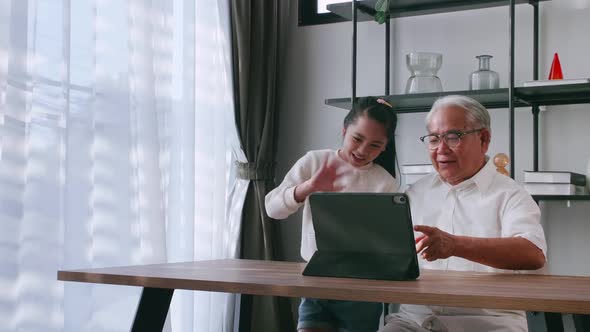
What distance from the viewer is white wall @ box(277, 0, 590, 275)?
136 inches

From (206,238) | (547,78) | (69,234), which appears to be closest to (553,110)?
(547,78)

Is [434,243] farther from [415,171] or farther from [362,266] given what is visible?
[415,171]

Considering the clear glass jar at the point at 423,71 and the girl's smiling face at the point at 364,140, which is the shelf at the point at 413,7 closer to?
the clear glass jar at the point at 423,71

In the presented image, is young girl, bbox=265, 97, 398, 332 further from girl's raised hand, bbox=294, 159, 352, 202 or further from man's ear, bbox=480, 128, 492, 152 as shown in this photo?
man's ear, bbox=480, 128, 492, 152

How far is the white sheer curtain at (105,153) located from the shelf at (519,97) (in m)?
0.74

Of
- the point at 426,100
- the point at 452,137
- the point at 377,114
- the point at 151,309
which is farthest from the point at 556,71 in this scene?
the point at 151,309

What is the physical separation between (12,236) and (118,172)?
563mm

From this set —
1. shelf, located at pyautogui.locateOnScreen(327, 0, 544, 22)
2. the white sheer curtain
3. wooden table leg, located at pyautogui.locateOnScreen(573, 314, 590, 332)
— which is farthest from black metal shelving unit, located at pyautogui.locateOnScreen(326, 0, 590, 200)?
wooden table leg, located at pyautogui.locateOnScreen(573, 314, 590, 332)

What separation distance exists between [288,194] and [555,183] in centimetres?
133

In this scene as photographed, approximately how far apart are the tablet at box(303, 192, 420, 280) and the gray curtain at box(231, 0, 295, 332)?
2.08m

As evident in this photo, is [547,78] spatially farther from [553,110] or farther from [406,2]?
[406,2]

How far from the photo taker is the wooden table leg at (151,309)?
77.8 inches

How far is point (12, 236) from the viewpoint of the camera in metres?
2.50

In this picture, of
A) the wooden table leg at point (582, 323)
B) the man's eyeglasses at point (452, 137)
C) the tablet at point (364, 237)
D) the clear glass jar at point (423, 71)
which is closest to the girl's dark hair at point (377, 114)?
the man's eyeglasses at point (452, 137)
